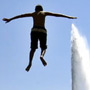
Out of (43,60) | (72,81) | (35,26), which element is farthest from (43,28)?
(72,81)

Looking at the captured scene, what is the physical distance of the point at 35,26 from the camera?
17.8 metres

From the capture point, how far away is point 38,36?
18.2 m

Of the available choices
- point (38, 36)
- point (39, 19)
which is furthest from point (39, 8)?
point (38, 36)

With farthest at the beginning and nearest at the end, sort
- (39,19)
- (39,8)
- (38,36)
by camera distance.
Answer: (38,36) → (39,8) → (39,19)

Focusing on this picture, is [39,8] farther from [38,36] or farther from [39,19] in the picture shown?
[38,36]

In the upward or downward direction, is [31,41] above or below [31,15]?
below

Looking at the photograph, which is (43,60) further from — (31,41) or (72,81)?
(72,81)

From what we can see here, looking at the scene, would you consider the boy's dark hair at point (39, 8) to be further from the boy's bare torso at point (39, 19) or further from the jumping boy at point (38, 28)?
the boy's bare torso at point (39, 19)

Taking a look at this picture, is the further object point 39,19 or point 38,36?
point 38,36

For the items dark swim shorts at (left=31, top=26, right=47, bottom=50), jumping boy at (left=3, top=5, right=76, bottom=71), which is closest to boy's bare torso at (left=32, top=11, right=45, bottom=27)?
jumping boy at (left=3, top=5, right=76, bottom=71)

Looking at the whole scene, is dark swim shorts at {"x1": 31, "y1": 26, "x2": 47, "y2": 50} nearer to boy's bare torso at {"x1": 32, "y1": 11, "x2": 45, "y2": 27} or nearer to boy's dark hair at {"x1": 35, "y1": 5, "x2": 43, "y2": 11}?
boy's bare torso at {"x1": 32, "y1": 11, "x2": 45, "y2": 27}

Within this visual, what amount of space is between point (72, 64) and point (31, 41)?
52.5 metres

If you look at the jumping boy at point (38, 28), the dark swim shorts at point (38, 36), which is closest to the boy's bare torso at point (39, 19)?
the jumping boy at point (38, 28)

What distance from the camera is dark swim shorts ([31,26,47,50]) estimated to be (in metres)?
17.8
